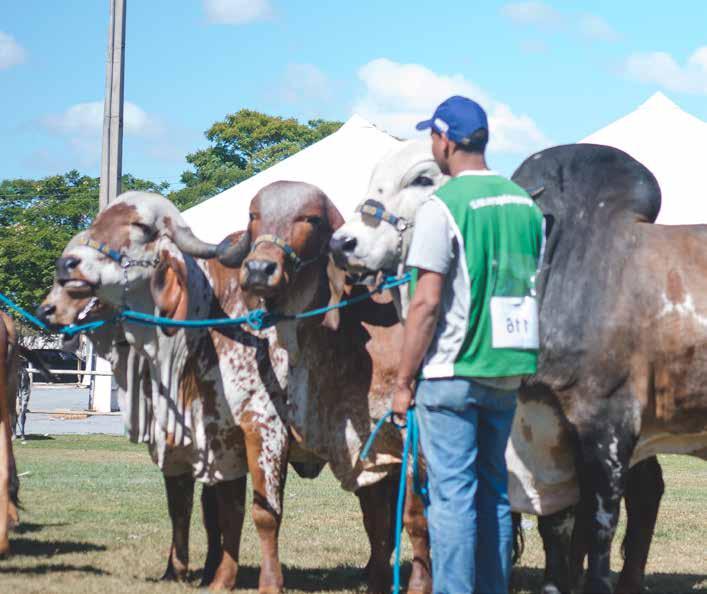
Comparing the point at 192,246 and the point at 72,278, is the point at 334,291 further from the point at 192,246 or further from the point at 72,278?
the point at 72,278

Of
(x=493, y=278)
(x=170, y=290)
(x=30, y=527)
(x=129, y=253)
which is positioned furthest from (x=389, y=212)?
(x=30, y=527)

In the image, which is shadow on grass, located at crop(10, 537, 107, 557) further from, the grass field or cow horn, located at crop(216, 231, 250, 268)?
cow horn, located at crop(216, 231, 250, 268)

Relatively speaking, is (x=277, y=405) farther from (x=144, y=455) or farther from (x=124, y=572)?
(x=144, y=455)

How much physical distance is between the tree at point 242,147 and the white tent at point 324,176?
46.1 m

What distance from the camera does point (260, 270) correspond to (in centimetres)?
675

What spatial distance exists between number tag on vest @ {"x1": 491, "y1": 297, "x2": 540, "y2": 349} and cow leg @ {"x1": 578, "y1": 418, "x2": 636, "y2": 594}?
114 cm

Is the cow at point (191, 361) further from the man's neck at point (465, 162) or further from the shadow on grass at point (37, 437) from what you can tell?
the shadow on grass at point (37, 437)

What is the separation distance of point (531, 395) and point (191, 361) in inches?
100

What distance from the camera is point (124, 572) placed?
8.62 meters

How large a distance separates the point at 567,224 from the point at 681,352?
88 cm

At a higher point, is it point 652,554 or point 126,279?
point 126,279

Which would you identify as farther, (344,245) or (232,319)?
(232,319)

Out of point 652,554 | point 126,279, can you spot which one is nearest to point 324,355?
point 126,279

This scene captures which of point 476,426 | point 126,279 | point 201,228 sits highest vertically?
point 201,228
